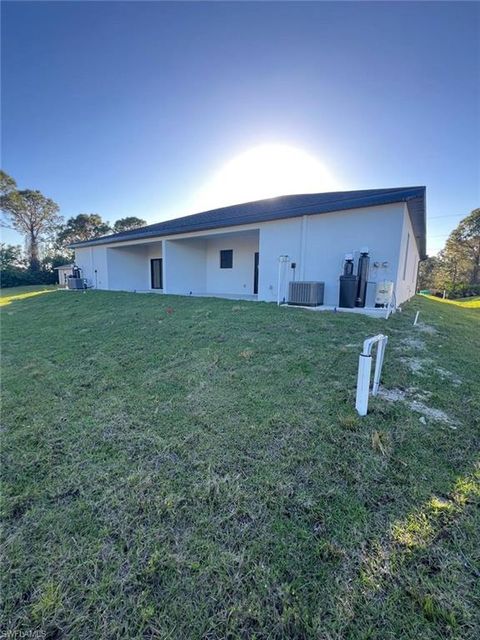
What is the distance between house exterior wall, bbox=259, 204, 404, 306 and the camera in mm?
7828

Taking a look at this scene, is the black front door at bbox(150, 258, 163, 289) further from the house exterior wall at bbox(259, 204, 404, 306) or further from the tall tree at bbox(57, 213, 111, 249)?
the tall tree at bbox(57, 213, 111, 249)

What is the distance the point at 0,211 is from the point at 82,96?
101 ft

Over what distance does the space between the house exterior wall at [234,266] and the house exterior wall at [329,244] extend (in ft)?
9.07

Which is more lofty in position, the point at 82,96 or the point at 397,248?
Answer: the point at 82,96

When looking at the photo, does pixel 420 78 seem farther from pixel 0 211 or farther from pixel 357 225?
pixel 0 211

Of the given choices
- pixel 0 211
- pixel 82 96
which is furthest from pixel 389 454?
pixel 0 211

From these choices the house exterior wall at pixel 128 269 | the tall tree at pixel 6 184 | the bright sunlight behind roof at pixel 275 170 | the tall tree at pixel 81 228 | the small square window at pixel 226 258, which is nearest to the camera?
the bright sunlight behind roof at pixel 275 170

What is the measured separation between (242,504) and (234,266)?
39.9 ft

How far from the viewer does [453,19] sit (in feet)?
21.9

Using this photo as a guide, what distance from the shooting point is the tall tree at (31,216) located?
30820 millimetres

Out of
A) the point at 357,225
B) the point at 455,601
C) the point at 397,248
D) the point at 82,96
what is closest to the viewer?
the point at 455,601

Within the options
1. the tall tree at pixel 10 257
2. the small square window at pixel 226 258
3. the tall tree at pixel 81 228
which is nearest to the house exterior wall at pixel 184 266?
the small square window at pixel 226 258

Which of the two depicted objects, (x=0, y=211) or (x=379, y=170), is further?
(x=0, y=211)

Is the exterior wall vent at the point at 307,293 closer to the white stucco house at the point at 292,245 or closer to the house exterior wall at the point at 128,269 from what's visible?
the white stucco house at the point at 292,245
